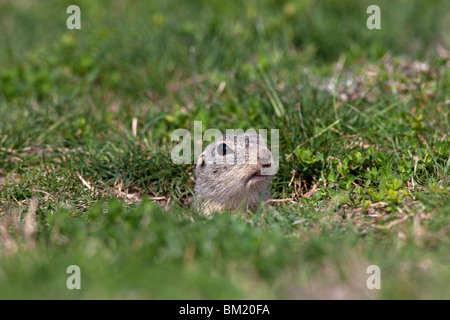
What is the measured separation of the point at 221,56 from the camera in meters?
8.08

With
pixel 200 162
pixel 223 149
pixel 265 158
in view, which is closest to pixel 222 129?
pixel 200 162

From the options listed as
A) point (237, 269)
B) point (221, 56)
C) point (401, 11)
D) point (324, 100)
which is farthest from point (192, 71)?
point (237, 269)

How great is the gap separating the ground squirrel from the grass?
11.0 inches

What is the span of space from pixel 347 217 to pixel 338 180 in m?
0.79

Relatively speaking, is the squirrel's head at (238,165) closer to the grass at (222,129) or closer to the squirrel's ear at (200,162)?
the squirrel's ear at (200,162)

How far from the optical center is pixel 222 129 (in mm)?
6812

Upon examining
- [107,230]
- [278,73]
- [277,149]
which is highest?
[278,73]

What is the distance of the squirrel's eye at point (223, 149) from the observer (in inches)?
217

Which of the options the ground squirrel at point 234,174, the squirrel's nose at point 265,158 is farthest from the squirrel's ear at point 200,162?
the squirrel's nose at point 265,158

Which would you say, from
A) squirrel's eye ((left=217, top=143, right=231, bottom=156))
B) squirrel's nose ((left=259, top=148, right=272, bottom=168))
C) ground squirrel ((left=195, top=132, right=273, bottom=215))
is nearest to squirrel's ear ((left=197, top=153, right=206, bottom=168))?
ground squirrel ((left=195, top=132, right=273, bottom=215))

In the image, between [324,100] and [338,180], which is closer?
[338,180]

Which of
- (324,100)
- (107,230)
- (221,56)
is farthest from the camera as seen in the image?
(221,56)

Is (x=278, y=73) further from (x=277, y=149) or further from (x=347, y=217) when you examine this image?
(x=347, y=217)
